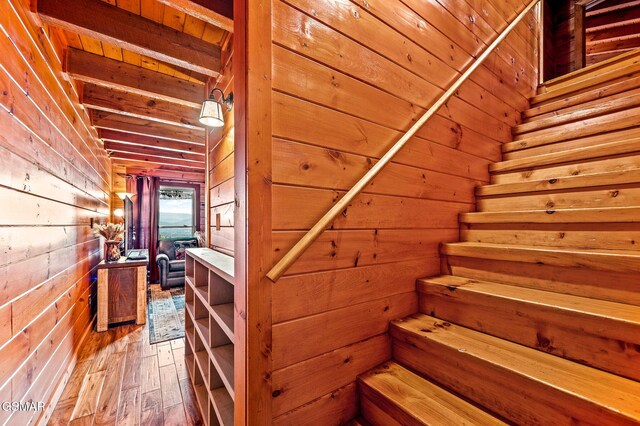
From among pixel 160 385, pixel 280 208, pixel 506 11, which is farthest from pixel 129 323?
pixel 506 11

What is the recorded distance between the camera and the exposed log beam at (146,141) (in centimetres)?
395

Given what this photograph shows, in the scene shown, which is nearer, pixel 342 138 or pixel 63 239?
pixel 342 138

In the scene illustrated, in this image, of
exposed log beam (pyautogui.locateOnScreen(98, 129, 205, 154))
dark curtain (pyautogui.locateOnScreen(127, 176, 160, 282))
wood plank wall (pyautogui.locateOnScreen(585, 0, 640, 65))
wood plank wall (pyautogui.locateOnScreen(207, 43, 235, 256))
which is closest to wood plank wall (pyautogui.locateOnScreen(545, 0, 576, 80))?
wood plank wall (pyautogui.locateOnScreen(585, 0, 640, 65))

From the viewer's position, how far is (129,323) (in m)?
3.61

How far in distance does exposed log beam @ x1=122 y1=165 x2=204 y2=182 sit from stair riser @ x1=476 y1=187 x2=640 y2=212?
6.61 metres

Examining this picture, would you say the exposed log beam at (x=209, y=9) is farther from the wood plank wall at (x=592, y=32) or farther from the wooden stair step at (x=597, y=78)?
the wood plank wall at (x=592, y=32)

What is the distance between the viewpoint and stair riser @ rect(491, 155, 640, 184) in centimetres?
153

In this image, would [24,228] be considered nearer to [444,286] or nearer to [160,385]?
[160,385]

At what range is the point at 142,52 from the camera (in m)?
2.00

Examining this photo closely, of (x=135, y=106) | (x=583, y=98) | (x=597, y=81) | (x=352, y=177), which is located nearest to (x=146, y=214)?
(x=135, y=106)

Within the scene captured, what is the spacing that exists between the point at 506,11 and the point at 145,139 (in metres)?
4.95

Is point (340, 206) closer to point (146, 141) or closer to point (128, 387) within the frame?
point (128, 387)

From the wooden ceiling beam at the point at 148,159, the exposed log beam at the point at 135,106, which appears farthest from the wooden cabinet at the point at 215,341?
the wooden ceiling beam at the point at 148,159

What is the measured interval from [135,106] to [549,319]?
408cm
